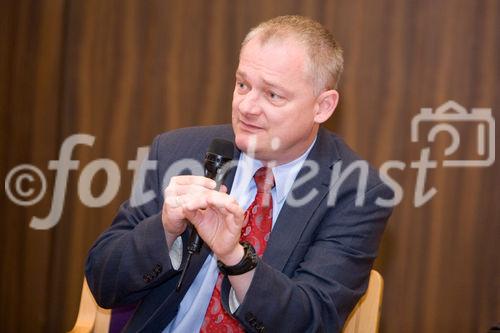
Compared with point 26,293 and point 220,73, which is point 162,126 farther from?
point 26,293

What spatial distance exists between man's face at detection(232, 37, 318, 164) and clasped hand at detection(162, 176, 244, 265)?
1.07 feet

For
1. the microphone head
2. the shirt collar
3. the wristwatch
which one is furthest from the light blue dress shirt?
the microphone head

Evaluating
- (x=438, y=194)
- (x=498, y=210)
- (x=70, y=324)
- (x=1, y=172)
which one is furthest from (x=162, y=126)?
(x=498, y=210)

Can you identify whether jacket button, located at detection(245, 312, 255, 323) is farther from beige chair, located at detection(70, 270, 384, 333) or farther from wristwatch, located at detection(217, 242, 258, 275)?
beige chair, located at detection(70, 270, 384, 333)

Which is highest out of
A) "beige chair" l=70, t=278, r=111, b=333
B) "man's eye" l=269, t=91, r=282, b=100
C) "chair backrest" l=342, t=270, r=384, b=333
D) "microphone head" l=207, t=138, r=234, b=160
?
"man's eye" l=269, t=91, r=282, b=100

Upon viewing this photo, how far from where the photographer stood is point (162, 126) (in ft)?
11.3

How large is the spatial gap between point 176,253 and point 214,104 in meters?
1.42

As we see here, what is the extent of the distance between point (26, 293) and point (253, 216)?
184cm

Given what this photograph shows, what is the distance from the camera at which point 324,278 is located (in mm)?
2064

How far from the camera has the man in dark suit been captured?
1.96m

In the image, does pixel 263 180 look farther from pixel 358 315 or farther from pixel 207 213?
pixel 358 315

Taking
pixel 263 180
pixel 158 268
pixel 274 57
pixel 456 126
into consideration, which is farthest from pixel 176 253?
pixel 456 126

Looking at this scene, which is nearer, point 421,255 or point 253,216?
point 253,216

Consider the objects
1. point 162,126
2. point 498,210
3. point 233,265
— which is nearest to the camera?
point 233,265
